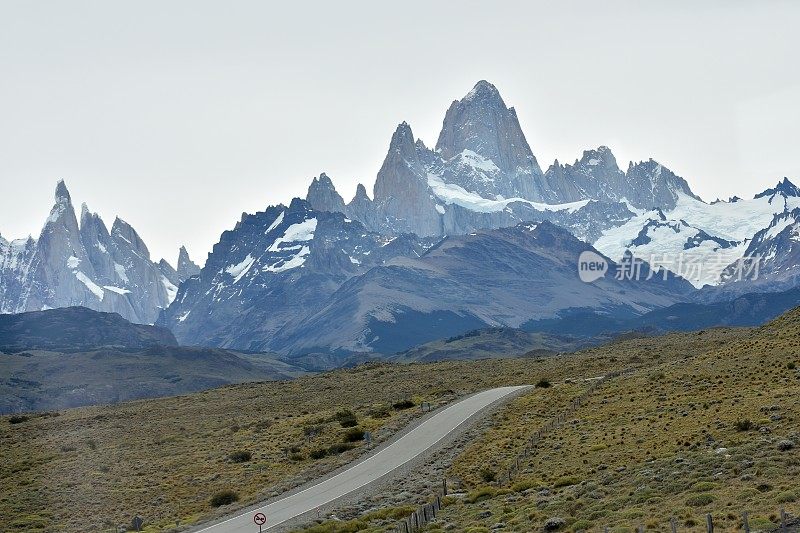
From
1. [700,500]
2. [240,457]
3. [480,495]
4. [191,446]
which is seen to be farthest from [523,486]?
[191,446]

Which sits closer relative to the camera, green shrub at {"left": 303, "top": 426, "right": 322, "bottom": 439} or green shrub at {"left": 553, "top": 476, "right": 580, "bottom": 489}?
green shrub at {"left": 553, "top": 476, "right": 580, "bottom": 489}

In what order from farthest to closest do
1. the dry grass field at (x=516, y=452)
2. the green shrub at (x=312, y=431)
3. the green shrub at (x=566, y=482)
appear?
1. the green shrub at (x=312, y=431)
2. the green shrub at (x=566, y=482)
3. the dry grass field at (x=516, y=452)

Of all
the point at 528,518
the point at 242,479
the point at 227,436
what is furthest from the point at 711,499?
the point at 227,436

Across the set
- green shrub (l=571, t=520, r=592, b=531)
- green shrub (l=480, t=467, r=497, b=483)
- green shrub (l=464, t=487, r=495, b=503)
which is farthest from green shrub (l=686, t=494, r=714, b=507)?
green shrub (l=480, t=467, r=497, b=483)

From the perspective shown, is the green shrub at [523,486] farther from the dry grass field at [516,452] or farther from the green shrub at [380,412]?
the green shrub at [380,412]

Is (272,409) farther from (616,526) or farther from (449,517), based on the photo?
(616,526)

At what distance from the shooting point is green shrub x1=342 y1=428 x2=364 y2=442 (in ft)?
240

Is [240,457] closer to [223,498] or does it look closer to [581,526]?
[223,498]

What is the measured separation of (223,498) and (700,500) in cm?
2921

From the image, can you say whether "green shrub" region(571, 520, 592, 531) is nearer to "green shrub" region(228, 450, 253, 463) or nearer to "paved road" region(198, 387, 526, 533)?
"paved road" region(198, 387, 526, 533)

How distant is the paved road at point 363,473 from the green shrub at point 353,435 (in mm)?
3518

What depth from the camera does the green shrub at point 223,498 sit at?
57875mm

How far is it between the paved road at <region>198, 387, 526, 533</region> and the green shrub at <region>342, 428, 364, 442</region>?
3.52m

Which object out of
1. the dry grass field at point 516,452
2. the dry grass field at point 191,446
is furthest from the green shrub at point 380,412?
the dry grass field at point 516,452
